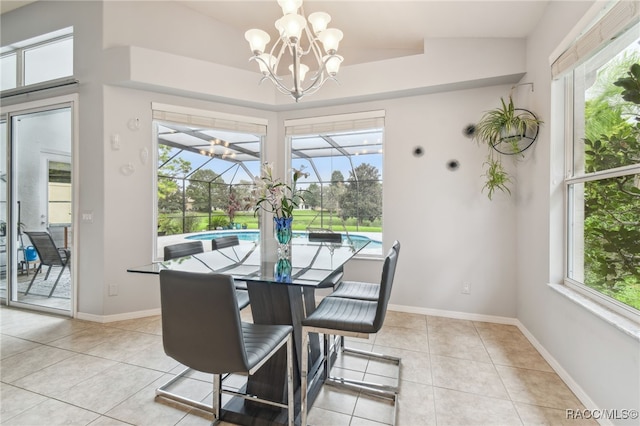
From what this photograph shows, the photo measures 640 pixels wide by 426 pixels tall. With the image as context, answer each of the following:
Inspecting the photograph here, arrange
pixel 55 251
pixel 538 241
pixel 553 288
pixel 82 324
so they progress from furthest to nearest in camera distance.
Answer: pixel 55 251
pixel 82 324
pixel 538 241
pixel 553 288

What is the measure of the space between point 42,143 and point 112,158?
1.25 meters

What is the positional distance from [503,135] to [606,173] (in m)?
1.17

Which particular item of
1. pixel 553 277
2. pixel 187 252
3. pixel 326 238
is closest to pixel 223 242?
pixel 187 252

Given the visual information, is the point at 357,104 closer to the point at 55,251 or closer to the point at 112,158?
the point at 112,158

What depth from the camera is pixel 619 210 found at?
1.72 m

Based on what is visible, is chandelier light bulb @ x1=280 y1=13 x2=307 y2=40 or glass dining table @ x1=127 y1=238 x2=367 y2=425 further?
chandelier light bulb @ x1=280 y1=13 x2=307 y2=40

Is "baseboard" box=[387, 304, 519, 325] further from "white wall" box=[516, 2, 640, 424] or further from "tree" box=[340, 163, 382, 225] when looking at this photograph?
"tree" box=[340, 163, 382, 225]

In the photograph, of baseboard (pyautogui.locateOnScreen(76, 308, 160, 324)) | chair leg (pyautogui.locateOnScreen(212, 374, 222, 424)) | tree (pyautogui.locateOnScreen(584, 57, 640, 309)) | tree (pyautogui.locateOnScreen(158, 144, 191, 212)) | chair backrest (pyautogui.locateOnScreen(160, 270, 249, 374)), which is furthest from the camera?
tree (pyautogui.locateOnScreen(158, 144, 191, 212))

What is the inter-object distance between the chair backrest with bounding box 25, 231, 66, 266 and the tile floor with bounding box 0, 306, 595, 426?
74 cm

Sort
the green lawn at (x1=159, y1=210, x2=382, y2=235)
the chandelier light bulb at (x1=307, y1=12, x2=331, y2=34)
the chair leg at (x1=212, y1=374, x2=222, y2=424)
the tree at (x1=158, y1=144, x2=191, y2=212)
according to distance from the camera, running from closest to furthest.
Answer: the chair leg at (x1=212, y1=374, x2=222, y2=424)
the chandelier light bulb at (x1=307, y1=12, x2=331, y2=34)
the tree at (x1=158, y1=144, x2=191, y2=212)
the green lawn at (x1=159, y1=210, x2=382, y2=235)

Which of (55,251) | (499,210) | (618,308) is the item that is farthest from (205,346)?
(55,251)

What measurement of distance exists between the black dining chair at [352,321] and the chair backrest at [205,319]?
500mm

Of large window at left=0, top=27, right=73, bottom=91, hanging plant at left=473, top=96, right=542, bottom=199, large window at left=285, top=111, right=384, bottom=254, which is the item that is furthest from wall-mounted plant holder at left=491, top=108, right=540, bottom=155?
large window at left=0, top=27, right=73, bottom=91

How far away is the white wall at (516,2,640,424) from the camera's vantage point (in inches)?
61.6
